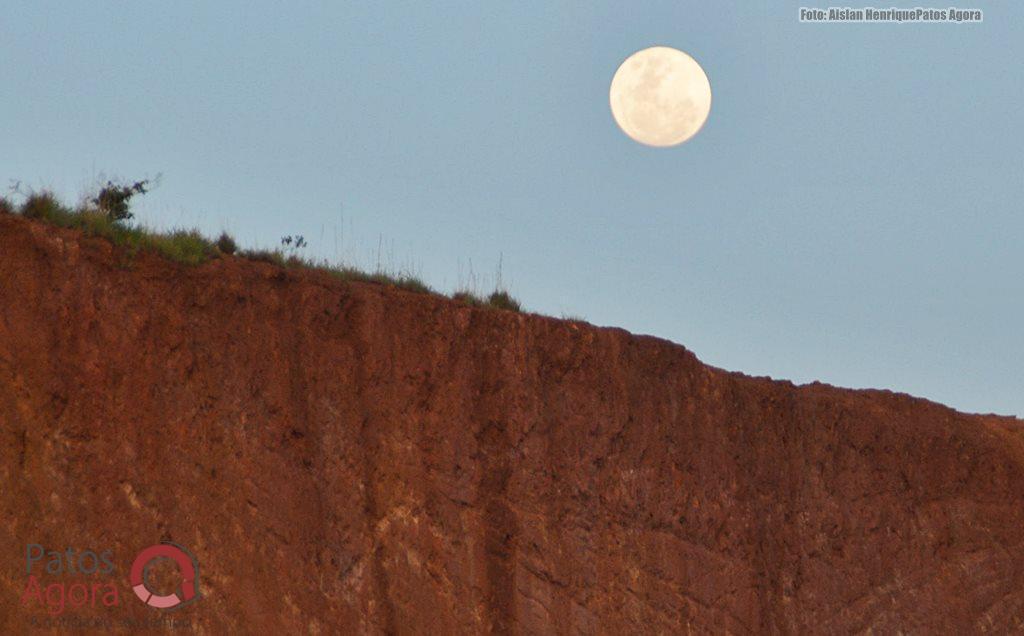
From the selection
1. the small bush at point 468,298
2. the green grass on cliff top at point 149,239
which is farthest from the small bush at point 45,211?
the small bush at point 468,298

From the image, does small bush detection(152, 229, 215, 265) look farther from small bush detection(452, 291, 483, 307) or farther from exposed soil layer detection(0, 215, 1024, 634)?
small bush detection(452, 291, 483, 307)

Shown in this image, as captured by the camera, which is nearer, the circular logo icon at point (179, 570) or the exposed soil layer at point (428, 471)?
the circular logo icon at point (179, 570)

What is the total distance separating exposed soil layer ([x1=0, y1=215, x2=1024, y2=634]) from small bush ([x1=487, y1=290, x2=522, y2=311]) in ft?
1.54

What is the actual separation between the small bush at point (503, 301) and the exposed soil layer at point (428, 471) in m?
0.47

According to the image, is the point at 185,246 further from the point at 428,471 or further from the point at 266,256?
the point at 428,471

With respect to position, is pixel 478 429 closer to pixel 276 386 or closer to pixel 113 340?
pixel 276 386

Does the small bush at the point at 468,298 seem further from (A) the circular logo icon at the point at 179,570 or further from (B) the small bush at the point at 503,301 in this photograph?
(A) the circular logo icon at the point at 179,570

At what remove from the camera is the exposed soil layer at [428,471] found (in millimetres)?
15062

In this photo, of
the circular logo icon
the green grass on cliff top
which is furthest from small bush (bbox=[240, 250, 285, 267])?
the circular logo icon

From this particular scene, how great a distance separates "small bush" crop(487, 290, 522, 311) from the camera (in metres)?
19.5

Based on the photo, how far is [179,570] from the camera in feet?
49.1

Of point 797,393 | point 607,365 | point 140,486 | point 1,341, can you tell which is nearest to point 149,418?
point 140,486

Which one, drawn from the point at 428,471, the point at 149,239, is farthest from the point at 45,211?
the point at 428,471

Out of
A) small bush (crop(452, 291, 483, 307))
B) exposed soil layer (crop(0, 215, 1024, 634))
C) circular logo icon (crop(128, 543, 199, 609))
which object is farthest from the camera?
small bush (crop(452, 291, 483, 307))
